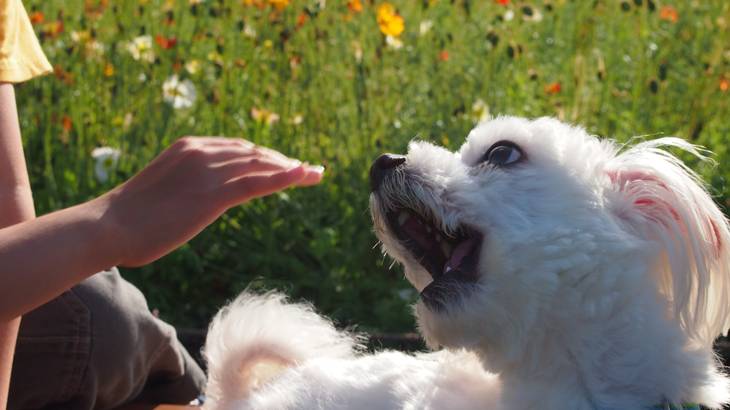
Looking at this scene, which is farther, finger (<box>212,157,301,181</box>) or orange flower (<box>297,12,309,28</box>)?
orange flower (<box>297,12,309,28</box>)

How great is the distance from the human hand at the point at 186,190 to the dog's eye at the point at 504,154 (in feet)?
1.20

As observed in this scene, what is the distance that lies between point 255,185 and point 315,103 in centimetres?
225

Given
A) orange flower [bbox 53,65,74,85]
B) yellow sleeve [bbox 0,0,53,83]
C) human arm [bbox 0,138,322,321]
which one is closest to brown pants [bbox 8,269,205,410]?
yellow sleeve [bbox 0,0,53,83]

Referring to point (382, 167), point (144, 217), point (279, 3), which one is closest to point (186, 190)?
point (144, 217)

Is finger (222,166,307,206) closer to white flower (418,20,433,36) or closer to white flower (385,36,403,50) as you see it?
white flower (385,36,403,50)

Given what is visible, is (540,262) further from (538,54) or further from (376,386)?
(538,54)

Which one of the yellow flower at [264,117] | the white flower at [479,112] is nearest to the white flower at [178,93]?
the yellow flower at [264,117]

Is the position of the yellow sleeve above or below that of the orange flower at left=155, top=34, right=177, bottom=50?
above

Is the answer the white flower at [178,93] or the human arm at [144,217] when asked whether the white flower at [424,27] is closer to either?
the white flower at [178,93]

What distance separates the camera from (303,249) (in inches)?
133

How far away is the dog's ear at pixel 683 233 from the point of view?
5.06ft

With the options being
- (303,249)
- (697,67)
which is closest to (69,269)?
(303,249)

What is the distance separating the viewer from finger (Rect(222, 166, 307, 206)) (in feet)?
4.40

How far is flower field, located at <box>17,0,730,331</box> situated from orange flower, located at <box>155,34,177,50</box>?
0.05 ft
